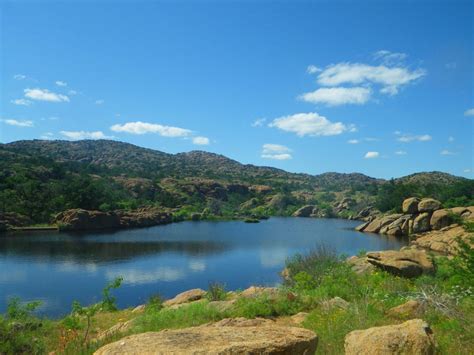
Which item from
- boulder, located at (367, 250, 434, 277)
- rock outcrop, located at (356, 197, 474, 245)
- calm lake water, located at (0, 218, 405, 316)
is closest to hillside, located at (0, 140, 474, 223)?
rock outcrop, located at (356, 197, 474, 245)

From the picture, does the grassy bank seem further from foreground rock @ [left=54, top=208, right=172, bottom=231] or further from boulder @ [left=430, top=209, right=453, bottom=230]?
foreground rock @ [left=54, top=208, right=172, bottom=231]

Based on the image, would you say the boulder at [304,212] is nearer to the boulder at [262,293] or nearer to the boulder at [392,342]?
the boulder at [262,293]

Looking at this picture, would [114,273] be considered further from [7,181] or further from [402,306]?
[7,181]

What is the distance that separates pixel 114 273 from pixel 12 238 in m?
31.4

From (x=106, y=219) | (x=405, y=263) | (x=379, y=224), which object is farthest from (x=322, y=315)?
(x=106, y=219)

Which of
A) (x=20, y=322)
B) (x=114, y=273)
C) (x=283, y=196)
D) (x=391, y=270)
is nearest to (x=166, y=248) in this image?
(x=114, y=273)

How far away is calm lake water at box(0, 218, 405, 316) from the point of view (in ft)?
99.9

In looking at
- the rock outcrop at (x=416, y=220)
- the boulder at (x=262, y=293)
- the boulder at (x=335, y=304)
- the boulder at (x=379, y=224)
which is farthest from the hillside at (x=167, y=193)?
the boulder at (x=335, y=304)

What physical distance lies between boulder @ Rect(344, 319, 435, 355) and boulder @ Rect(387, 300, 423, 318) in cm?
396

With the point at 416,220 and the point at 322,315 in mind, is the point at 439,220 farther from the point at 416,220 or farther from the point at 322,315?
the point at 322,315

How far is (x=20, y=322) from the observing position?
39.4 feet

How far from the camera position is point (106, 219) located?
80.5m

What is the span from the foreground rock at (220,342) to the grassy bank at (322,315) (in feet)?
5.33

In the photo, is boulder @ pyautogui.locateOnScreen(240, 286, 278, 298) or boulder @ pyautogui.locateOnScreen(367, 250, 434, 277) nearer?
boulder @ pyautogui.locateOnScreen(240, 286, 278, 298)
